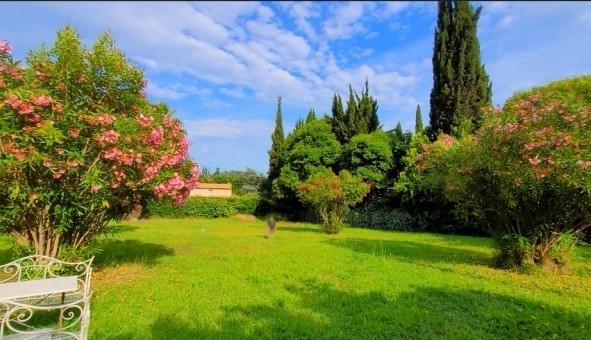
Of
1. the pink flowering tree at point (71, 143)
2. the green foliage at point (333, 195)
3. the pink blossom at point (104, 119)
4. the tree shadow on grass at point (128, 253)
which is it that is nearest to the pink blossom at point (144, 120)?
the pink flowering tree at point (71, 143)

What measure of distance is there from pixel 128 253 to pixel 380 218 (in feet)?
42.7

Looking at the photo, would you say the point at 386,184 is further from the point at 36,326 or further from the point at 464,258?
the point at 36,326

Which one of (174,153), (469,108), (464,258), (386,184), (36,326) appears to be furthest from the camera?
(386,184)

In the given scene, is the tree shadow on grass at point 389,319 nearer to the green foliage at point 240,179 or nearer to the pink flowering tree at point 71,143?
the pink flowering tree at point 71,143

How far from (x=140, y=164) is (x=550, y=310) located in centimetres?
610

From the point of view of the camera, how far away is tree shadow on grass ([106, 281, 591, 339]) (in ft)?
13.2

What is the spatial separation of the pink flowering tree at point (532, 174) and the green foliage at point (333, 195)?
22.9 ft

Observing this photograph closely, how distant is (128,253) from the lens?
30.7 ft

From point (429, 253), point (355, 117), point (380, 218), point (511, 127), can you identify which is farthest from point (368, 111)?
point (511, 127)

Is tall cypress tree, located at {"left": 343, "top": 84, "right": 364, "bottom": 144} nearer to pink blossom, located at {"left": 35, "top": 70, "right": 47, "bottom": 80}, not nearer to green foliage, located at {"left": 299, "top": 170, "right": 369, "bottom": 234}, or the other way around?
green foliage, located at {"left": 299, "top": 170, "right": 369, "bottom": 234}

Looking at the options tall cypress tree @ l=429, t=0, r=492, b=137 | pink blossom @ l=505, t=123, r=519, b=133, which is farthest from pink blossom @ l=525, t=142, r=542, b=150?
tall cypress tree @ l=429, t=0, r=492, b=137

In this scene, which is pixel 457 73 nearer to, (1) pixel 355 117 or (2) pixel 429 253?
(1) pixel 355 117

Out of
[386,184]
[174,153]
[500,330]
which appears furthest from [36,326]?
[386,184]

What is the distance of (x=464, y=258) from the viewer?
9133 millimetres
